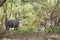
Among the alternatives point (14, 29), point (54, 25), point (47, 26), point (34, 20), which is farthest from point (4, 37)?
point (54, 25)

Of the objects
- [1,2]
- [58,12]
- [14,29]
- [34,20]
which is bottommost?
[14,29]

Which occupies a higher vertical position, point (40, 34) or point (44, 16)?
point (44, 16)

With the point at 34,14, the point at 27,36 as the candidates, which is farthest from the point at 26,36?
the point at 34,14

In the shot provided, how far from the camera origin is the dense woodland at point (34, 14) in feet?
5.44

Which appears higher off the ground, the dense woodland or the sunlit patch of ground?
the dense woodland

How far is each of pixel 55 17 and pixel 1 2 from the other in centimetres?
86

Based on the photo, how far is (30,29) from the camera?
5.39 feet

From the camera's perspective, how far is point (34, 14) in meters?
1.68

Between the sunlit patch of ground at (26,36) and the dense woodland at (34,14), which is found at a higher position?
the dense woodland at (34,14)

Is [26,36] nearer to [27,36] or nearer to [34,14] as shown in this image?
[27,36]

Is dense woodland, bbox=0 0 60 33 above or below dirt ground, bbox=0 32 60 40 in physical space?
above

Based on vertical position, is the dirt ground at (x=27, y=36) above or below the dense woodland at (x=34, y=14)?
below

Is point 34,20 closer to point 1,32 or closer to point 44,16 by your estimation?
point 44,16

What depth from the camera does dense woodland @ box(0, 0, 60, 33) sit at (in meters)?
1.66
